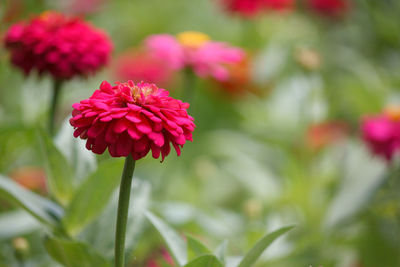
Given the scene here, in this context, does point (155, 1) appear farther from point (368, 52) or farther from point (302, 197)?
point (302, 197)

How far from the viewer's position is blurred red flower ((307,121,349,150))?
91cm

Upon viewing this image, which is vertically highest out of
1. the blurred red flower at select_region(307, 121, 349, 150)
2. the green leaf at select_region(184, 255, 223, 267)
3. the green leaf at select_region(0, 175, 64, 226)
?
the blurred red flower at select_region(307, 121, 349, 150)

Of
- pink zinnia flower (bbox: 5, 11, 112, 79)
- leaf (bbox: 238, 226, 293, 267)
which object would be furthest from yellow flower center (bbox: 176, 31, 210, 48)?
leaf (bbox: 238, 226, 293, 267)

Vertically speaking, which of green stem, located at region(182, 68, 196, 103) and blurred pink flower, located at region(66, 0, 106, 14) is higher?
blurred pink flower, located at region(66, 0, 106, 14)

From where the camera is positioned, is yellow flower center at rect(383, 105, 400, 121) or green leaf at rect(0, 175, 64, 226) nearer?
green leaf at rect(0, 175, 64, 226)

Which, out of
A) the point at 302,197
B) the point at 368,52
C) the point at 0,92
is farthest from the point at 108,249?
the point at 368,52

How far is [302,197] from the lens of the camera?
2.55ft

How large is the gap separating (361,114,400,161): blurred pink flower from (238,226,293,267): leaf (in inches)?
12.3

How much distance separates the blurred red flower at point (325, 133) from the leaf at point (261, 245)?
50cm

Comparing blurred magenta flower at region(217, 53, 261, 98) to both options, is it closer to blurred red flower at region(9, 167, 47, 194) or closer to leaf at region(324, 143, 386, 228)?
leaf at region(324, 143, 386, 228)

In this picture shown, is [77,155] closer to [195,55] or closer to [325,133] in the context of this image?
[195,55]

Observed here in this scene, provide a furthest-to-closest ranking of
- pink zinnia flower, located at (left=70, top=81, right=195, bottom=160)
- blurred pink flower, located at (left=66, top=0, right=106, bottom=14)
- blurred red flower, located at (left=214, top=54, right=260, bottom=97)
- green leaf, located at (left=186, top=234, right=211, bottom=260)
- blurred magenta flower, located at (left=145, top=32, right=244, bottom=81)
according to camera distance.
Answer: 1. blurred pink flower, located at (left=66, top=0, right=106, bottom=14)
2. blurred red flower, located at (left=214, top=54, right=260, bottom=97)
3. blurred magenta flower, located at (left=145, top=32, right=244, bottom=81)
4. green leaf, located at (left=186, top=234, right=211, bottom=260)
5. pink zinnia flower, located at (left=70, top=81, right=195, bottom=160)

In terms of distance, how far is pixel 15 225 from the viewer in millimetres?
573

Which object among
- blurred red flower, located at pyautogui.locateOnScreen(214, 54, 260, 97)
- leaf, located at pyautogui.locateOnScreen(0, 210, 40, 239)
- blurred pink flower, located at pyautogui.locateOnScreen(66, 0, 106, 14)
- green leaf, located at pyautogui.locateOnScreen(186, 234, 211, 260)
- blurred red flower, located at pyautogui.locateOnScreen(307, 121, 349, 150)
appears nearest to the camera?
green leaf, located at pyautogui.locateOnScreen(186, 234, 211, 260)
